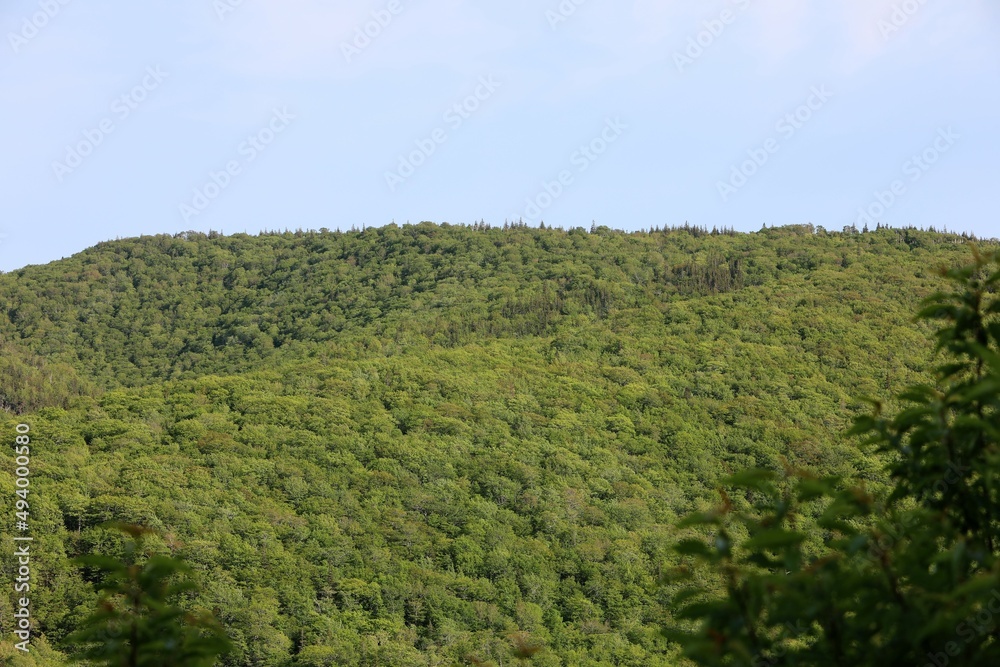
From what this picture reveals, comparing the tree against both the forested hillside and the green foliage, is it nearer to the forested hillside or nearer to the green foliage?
the green foliage

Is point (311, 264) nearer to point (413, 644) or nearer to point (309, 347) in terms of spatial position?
point (309, 347)

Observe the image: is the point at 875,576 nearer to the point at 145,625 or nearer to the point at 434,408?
the point at 145,625

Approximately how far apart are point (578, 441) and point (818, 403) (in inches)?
873

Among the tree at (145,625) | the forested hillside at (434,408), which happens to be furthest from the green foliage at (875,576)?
the forested hillside at (434,408)

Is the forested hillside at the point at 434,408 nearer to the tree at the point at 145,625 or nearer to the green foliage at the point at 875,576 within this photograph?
the green foliage at the point at 875,576

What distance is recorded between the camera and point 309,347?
111 meters

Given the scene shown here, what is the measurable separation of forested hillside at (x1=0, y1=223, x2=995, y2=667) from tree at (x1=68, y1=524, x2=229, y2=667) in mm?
36562

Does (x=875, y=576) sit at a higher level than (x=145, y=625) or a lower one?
higher

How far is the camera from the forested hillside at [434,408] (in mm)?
64750

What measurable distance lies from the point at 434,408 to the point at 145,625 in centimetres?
8533

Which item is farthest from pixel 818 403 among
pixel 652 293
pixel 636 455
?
pixel 652 293

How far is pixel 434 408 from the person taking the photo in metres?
89.9

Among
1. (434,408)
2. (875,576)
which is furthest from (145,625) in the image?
(434,408)

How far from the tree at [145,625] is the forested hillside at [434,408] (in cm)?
3656
